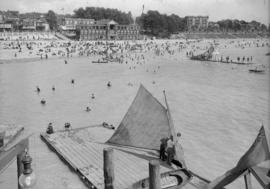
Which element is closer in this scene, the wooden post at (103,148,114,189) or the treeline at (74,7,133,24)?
the wooden post at (103,148,114,189)

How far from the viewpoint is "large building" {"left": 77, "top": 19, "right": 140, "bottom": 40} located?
336ft

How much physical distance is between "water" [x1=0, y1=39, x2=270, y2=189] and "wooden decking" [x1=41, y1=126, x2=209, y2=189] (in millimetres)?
466

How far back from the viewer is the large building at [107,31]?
102338mm

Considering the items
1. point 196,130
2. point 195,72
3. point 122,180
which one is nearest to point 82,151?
point 122,180

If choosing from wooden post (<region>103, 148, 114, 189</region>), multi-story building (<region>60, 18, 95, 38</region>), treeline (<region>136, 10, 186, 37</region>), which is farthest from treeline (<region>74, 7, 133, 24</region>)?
wooden post (<region>103, 148, 114, 189</region>)

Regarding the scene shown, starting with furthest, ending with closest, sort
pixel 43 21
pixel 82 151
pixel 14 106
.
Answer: pixel 43 21, pixel 14 106, pixel 82 151

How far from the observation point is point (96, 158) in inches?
579

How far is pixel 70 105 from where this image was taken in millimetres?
28062

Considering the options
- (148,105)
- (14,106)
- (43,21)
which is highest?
(43,21)

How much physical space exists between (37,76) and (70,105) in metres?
17.8

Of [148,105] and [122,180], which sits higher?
[148,105]

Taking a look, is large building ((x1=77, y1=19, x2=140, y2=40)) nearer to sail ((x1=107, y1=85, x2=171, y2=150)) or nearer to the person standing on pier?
sail ((x1=107, y1=85, x2=171, y2=150))

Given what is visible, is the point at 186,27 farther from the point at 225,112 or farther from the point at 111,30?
the point at 225,112

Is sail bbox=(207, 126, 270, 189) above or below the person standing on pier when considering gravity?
above
